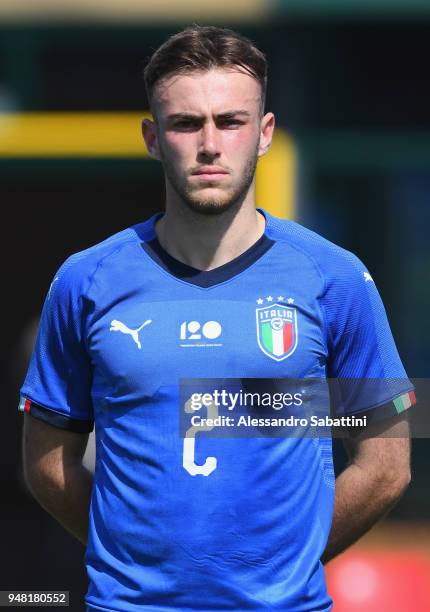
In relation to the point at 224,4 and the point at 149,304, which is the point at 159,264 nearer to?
the point at 149,304

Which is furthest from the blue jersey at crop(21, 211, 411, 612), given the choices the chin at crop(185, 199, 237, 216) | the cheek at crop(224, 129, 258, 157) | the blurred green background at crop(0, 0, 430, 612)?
the blurred green background at crop(0, 0, 430, 612)

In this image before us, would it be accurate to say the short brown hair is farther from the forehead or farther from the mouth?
the mouth

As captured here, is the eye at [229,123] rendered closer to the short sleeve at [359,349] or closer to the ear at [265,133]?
the ear at [265,133]

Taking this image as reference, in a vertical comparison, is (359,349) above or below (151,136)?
below

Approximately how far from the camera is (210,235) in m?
3.41

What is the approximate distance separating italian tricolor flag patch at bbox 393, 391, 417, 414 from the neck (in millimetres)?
598

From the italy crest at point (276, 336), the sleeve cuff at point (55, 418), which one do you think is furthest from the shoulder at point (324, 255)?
the sleeve cuff at point (55, 418)

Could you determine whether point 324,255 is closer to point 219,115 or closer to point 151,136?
point 219,115

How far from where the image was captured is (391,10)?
7566 millimetres

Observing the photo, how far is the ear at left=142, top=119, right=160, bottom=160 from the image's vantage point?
11.4 feet

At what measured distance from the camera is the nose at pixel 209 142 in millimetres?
3263

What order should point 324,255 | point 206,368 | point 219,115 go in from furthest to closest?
1. point 324,255
2. point 219,115
3. point 206,368

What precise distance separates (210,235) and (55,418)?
0.69 metres

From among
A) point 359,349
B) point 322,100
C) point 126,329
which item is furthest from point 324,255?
point 322,100
